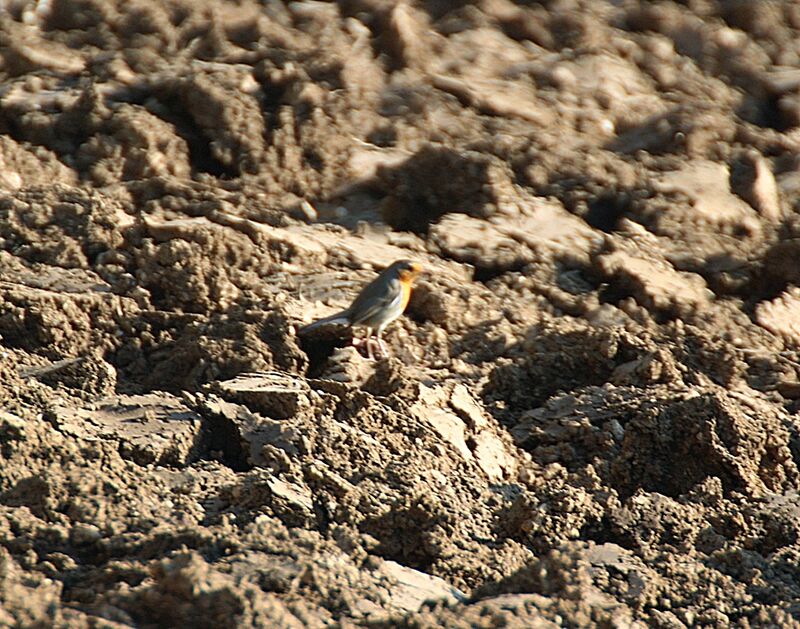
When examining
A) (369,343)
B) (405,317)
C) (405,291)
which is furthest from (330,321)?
(405,317)

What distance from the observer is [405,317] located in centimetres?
672

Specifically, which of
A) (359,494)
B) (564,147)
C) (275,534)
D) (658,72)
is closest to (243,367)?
(359,494)

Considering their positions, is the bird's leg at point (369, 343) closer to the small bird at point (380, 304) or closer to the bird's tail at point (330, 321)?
the small bird at point (380, 304)

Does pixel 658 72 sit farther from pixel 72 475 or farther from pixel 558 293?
pixel 72 475

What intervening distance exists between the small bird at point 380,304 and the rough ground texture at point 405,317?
0.17 meters

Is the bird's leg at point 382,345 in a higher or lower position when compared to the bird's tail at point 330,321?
lower

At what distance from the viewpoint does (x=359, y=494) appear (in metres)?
4.41

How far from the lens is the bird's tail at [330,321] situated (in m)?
5.95

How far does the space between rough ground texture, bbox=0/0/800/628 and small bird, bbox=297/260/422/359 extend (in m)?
0.17

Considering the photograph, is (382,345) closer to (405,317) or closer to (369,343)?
(369,343)

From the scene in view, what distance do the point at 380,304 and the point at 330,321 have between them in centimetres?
26

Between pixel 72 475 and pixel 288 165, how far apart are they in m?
3.55

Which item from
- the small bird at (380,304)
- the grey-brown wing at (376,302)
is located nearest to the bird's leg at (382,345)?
the small bird at (380,304)

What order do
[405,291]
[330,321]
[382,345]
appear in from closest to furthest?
[330,321] → [382,345] → [405,291]
